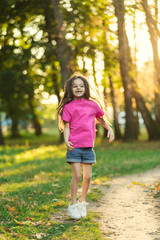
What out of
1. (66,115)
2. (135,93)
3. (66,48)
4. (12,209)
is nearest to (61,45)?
(66,48)

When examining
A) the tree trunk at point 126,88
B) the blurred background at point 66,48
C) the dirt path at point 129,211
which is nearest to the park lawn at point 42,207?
the dirt path at point 129,211

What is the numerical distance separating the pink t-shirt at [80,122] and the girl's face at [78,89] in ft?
0.47

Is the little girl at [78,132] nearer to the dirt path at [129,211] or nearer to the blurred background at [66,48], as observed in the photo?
the dirt path at [129,211]

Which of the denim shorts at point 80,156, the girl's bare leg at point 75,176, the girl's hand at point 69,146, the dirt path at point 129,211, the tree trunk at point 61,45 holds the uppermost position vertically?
the tree trunk at point 61,45

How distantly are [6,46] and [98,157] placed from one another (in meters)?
8.94

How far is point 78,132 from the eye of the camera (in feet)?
17.5

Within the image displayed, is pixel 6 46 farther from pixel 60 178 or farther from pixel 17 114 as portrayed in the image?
pixel 17 114

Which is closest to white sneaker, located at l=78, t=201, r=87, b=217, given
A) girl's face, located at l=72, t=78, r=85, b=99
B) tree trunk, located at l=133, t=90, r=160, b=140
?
girl's face, located at l=72, t=78, r=85, b=99

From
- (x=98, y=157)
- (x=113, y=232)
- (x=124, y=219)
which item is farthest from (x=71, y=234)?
(x=98, y=157)

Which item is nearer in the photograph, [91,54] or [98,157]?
[98,157]

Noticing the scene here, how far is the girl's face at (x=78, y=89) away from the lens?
18.0 ft

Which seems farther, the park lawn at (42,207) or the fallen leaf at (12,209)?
the fallen leaf at (12,209)

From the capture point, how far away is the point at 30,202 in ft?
19.8

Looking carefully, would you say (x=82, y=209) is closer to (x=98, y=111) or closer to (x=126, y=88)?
Answer: (x=98, y=111)
